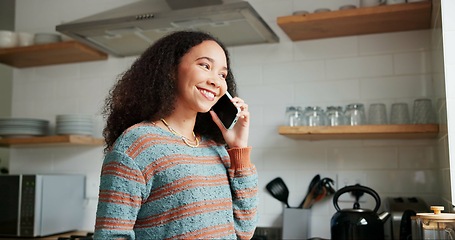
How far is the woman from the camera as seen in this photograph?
3.43ft

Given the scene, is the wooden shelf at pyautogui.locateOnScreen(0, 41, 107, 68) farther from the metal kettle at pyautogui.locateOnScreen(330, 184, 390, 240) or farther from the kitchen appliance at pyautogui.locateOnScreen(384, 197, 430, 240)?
the kitchen appliance at pyautogui.locateOnScreen(384, 197, 430, 240)

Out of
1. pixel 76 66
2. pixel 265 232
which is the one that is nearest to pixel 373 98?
pixel 265 232

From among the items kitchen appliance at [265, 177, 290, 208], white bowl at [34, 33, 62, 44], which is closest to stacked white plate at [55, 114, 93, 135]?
white bowl at [34, 33, 62, 44]

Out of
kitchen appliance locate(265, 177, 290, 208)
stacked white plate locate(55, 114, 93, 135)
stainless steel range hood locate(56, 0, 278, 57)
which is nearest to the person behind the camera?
stainless steel range hood locate(56, 0, 278, 57)

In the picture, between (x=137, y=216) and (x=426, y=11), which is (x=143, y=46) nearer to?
(x=426, y=11)

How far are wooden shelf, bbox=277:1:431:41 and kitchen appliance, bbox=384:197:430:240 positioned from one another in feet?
2.42

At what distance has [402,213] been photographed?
6.02 ft

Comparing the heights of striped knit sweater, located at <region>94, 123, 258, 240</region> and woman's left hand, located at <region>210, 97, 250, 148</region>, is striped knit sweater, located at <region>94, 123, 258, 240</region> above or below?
below

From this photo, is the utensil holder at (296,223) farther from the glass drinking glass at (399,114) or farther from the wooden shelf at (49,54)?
the wooden shelf at (49,54)

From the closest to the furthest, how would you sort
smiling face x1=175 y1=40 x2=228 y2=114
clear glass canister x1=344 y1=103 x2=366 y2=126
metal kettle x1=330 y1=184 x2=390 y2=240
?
smiling face x1=175 y1=40 x2=228 y2=114
metal kettle x1=330 y1=184 x2=390 y2=240
clear glass canister x1=344 y1=103 x2=366 y2=126

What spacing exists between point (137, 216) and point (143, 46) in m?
1.47

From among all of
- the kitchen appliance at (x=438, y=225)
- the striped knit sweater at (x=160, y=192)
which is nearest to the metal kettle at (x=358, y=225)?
the kitchen appliance at (x=438, y=225)

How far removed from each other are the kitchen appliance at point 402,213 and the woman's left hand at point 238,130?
0.83 m

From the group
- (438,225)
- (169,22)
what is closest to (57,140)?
(169,22)
